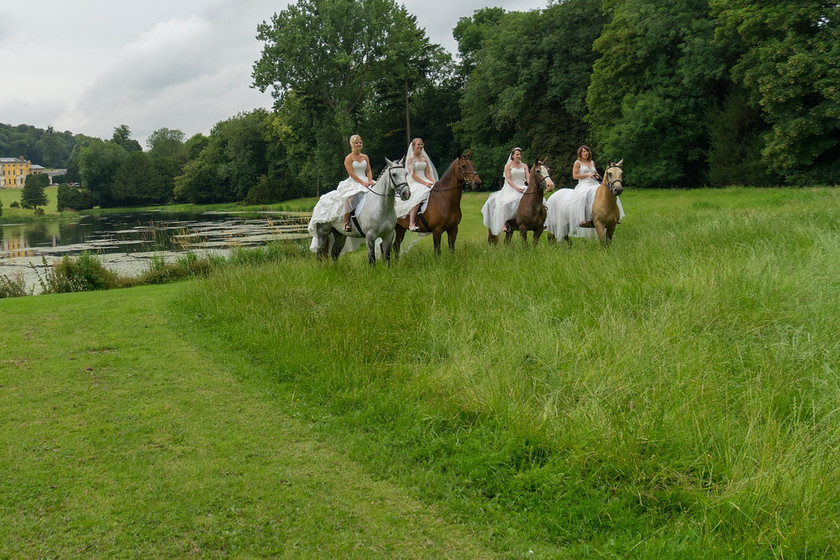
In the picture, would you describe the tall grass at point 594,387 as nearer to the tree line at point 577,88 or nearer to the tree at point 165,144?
the tree line at point 577,88

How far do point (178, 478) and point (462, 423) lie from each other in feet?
6.76

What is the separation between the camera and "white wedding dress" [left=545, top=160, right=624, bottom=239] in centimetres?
1234

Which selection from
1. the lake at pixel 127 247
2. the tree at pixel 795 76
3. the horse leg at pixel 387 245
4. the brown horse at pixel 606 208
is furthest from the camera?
the tree at pixel 795 76

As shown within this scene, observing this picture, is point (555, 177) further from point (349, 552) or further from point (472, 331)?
point (349, 552)

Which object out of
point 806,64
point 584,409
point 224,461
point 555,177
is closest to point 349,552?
point 224,461

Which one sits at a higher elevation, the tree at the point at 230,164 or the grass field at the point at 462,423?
the tree at the point at 230,164

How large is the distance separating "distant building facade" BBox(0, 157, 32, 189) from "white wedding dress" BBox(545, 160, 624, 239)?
18831cm

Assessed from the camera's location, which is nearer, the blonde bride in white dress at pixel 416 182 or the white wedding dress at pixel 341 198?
the white wedding dress at pixel 341 198

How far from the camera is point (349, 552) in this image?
3.20 metres

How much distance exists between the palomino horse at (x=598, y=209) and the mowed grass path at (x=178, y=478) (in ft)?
25.1

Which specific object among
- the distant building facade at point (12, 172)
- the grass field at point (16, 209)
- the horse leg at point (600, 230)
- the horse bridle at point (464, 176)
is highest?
the distant building facade at point (12, 172)

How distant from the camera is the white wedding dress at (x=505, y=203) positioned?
12758 millimetres

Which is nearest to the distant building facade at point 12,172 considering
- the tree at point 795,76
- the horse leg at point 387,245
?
the tree at point 795,76

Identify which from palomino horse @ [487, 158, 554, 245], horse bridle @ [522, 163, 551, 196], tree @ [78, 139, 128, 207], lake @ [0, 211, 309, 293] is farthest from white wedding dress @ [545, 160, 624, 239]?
tree @ [78, 139, 128, 207]
